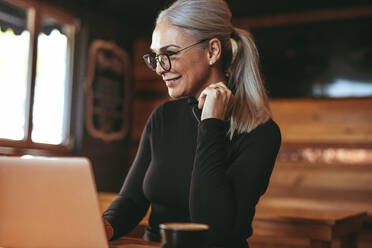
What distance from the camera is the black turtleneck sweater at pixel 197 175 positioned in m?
1.25

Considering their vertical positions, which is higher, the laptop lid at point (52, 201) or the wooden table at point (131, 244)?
the laptop lid at point (52, 201)

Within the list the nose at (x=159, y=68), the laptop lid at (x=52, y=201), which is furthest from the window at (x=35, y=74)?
the laptop lid at (x=52, y=201)

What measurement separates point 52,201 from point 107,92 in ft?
13.0

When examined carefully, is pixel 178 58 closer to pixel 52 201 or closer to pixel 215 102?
pixel 215 102

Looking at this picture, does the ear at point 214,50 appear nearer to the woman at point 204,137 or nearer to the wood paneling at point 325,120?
the woman at point 204,137

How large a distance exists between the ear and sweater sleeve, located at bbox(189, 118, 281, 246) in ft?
0.89

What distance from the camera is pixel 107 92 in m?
4.79

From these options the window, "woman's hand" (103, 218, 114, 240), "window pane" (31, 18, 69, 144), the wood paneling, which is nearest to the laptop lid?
"woman's hand" (103, 218, 114, 240)

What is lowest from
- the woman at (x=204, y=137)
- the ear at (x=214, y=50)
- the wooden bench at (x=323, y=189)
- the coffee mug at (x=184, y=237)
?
the wooden bench at (x=323, y=189)

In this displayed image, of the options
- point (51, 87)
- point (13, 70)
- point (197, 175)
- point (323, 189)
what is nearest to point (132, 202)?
point (197, 175)

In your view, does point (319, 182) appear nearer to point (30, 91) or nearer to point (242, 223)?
point (30, 91)

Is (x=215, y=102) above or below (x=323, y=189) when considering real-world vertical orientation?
above

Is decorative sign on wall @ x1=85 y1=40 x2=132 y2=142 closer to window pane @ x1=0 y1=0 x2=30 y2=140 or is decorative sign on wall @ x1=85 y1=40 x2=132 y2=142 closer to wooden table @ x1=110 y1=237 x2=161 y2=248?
window pane @ x1=0 y1=0 x2=30 y2=140

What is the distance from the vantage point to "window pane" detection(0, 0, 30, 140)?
Answer: 3584 mm
